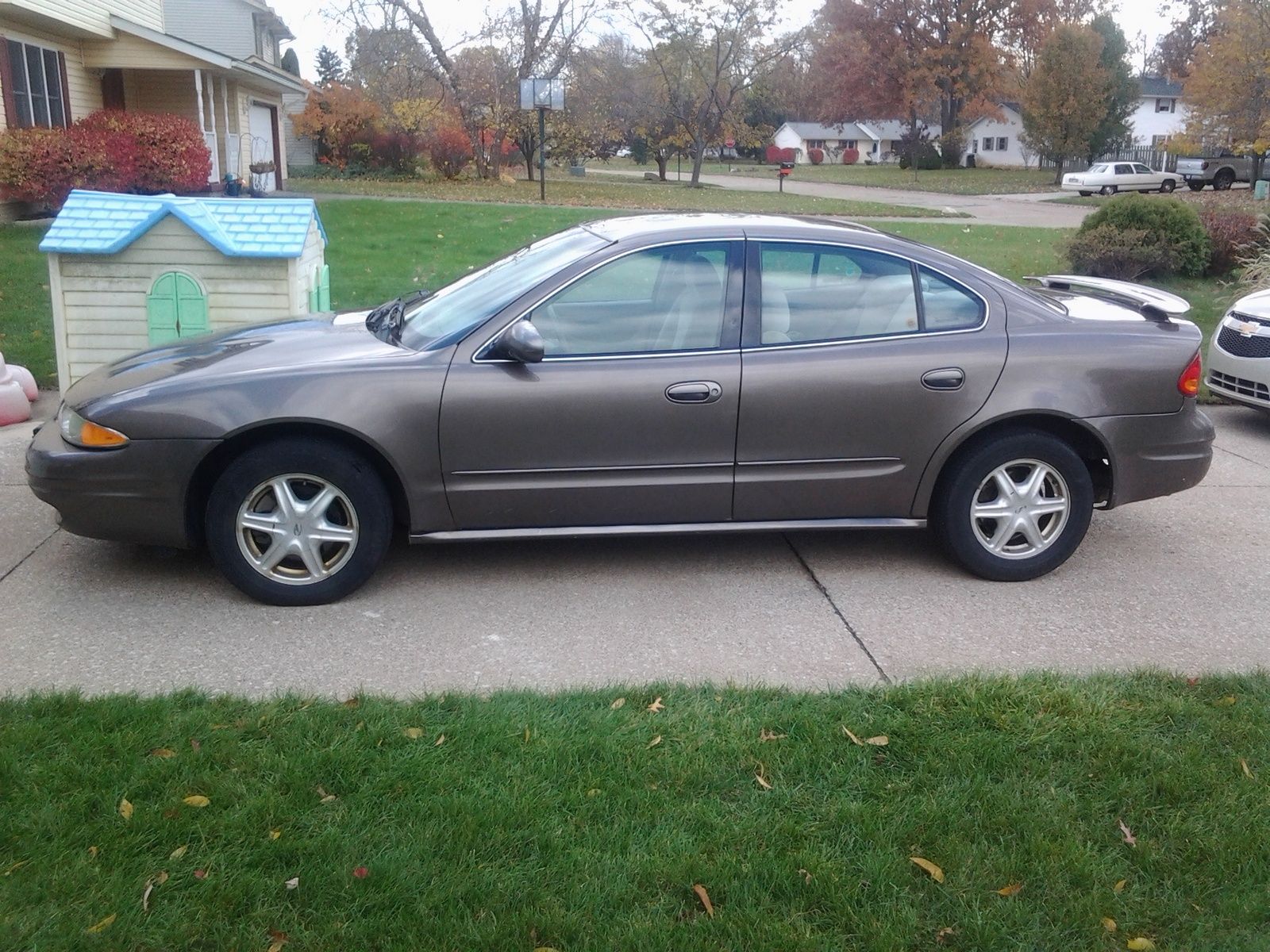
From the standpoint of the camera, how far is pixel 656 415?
4.84m

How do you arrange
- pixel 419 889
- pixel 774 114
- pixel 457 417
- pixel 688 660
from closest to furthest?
pixel 419 889, pixel 688 660, pixel 457 417, pixel 774 114

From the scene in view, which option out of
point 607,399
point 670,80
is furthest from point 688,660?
point 670,80

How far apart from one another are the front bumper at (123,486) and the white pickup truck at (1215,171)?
46387 millimetres

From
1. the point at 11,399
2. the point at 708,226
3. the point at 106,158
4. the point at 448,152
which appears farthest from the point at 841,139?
the point at 708,226

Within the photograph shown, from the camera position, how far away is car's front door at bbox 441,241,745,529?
15.6 ft

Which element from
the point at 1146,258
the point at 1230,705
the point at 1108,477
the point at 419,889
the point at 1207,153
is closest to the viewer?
the point at 419,889

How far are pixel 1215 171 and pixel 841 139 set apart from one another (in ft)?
173

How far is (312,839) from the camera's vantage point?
10.2 ft

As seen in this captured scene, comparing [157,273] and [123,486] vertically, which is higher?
[157,273]

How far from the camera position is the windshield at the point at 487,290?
4984 millimetres

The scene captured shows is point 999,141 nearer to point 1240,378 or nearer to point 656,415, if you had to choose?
point 1240,378

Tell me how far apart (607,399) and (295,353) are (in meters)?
1.32

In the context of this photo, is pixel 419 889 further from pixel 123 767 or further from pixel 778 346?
pixel 778 346

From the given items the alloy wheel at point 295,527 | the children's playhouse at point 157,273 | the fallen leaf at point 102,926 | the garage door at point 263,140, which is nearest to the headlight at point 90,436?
the alloy wheel at point 295,527
